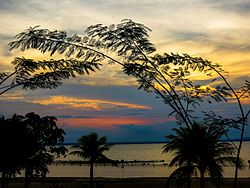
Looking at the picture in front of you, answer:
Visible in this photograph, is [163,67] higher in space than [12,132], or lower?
higher

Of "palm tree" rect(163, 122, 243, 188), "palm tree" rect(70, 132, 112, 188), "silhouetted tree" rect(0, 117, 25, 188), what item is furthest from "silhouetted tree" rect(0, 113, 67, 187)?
"palm tree" rect(70, 132, 112, 188)

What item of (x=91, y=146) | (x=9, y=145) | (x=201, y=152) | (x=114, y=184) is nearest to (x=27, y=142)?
(x=9, y=145)

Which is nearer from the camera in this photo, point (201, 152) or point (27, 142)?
point (201, 152)

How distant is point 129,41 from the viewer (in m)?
14.1

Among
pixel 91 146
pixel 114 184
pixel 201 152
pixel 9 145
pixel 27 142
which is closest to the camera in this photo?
pixel 201 152

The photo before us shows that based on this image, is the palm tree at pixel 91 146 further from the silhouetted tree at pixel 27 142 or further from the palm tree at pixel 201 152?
the palm tree at pixel 201 152

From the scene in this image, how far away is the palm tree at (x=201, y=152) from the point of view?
61.6 feet

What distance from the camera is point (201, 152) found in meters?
19.3

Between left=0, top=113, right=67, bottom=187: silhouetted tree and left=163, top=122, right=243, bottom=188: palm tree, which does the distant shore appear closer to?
left=0, top=113, right=67, bottom=187: silhouetted tree

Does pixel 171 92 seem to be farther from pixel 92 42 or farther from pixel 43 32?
pixel 43 32

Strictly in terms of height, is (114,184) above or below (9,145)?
below

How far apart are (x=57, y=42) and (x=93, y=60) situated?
1371 mm

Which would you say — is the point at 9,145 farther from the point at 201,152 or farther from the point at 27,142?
the point at 201,152

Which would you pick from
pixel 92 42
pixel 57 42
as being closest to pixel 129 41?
pixel 92 42
